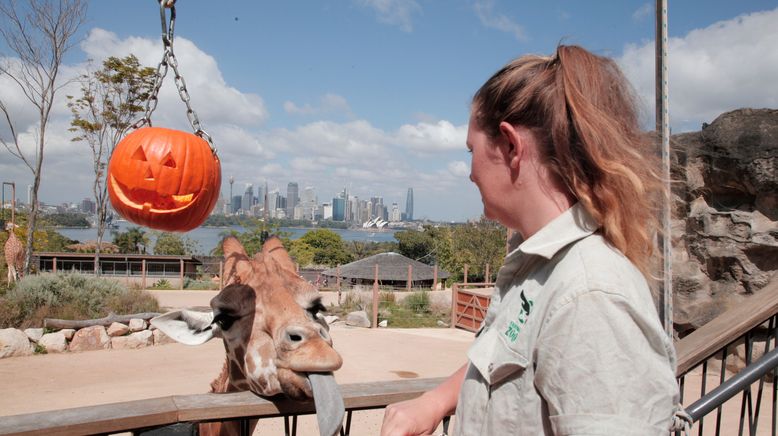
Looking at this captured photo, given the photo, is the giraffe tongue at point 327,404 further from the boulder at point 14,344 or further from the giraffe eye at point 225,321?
the boulder at point 14,344

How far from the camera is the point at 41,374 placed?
31.7ft

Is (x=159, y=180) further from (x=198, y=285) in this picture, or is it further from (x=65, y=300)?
(x=198, y=285)

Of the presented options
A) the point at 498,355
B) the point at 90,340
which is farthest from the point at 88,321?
the point at 498,355

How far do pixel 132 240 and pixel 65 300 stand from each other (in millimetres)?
23058

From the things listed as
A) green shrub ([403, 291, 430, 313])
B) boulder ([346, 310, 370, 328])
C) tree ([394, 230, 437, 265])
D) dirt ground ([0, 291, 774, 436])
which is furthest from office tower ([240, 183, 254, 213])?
tree ([394, 230, 437, 265])

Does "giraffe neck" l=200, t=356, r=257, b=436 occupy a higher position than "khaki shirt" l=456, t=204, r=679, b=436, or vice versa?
"khaki shirt" l=456, t=204, r=679, b=436

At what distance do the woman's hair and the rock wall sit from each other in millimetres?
7447

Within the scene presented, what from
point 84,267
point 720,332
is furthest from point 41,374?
point 84,267

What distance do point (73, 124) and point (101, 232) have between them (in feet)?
14.1

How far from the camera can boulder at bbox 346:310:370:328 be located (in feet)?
54.6

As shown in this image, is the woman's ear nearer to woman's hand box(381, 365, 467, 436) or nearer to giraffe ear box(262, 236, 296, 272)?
woman's hand box(381, 365, 467, 436)

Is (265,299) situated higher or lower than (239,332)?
higher

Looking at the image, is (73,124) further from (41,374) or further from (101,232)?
(41,374)

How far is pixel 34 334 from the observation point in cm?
1134
